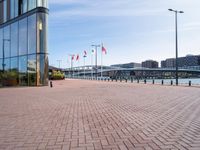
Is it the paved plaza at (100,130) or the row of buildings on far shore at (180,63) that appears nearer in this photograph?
the paved plaza at (100,130)

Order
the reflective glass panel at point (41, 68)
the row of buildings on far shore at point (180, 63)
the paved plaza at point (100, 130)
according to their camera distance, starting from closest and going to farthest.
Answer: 1. the paved plaza at point (100, 130)
2. the reflective glass panel at point (41, 68)
3. the row of buildings on far shore at point (180, 63)

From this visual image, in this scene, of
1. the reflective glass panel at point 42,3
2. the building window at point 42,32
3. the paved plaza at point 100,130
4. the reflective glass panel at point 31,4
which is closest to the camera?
the paved plaza at point 100,130

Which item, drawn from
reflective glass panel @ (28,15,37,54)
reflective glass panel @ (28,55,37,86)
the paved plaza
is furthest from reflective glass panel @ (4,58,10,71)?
the paved plaza

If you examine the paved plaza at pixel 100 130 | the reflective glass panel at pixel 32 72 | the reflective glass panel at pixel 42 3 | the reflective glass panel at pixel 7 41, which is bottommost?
the paved plaza at pixel 100 130

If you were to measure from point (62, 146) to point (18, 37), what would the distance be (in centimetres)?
3021

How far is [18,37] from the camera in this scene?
3300cm

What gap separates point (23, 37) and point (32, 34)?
219cm

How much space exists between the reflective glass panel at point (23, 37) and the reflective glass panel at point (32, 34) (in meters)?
0.92

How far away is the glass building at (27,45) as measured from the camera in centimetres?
2984

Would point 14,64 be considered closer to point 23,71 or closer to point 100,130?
point 23,71

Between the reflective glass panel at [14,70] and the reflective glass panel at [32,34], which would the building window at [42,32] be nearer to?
the reflective glass panel at [32,34]

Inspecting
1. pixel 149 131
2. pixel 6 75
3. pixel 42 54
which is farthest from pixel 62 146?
pixel 6 75

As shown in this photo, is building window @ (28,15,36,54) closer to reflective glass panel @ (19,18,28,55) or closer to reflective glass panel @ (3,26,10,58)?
reflective glass panel @ (19,18,28,55)

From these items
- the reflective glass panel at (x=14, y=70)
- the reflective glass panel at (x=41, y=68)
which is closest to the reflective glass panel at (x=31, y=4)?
the reflective glass panel at (x=41, y=68)
